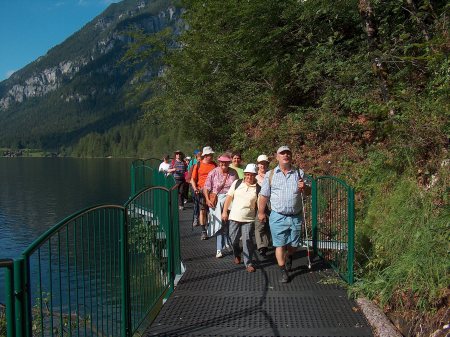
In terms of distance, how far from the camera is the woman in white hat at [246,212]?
21.3 feet

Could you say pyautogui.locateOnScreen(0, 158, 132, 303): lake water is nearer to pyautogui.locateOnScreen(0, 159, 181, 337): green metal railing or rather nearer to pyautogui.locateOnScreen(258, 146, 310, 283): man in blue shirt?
pyautogui.locateOnScreen(0, 159, 181, 337): green metal railing

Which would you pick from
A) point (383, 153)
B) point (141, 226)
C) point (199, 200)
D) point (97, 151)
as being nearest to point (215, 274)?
point (141, 226)

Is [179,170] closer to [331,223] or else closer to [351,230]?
[331,223]

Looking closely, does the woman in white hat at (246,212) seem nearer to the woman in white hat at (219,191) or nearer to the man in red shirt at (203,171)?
the woman in white hat at (219,191)

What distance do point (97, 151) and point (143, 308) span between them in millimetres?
192764

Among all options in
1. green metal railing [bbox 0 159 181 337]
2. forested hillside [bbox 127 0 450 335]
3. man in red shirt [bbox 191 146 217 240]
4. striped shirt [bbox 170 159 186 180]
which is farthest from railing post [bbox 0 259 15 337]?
striped shirt [bbox 170 159 186 180]

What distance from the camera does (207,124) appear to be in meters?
20.0

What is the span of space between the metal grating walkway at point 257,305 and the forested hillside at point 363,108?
51 centimetres

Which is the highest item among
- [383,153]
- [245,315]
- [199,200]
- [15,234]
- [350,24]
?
[350,24]

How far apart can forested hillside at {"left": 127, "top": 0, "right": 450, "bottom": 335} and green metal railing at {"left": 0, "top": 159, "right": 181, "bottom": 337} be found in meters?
2.50

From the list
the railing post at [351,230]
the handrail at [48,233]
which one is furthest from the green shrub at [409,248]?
the handrail at [48,233]

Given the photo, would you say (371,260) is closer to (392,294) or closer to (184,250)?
(392,294)

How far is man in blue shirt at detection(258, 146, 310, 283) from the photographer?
592 cm

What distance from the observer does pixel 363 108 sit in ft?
29.8
